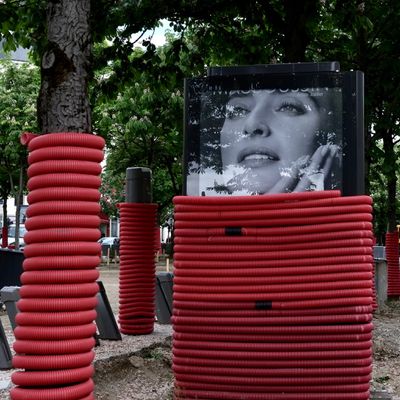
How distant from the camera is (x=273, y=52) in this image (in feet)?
36.2

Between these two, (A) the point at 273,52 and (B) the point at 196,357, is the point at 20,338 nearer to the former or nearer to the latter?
(B) the point at 196,357

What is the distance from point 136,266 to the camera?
9.20 m

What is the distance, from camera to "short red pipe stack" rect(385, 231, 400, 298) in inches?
594

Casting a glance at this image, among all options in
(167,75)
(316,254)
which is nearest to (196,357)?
(316,254)

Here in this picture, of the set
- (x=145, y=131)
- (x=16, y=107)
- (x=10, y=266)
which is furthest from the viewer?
(x=16, y=107)

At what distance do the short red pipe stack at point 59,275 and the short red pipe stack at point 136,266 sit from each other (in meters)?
6.20

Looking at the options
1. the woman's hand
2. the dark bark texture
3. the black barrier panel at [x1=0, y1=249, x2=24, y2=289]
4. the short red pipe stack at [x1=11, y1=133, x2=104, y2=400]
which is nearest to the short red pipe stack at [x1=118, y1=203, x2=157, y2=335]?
the black barrier panel at [x1=0, y1=249, x2=24, y2=289]

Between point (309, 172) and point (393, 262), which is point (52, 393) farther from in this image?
point (393, 262)

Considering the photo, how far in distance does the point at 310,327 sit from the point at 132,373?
9.98 ft

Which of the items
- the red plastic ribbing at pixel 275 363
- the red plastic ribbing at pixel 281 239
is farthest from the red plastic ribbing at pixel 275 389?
the red plastic ribbing at pixel 281 239

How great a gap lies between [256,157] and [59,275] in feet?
7.33

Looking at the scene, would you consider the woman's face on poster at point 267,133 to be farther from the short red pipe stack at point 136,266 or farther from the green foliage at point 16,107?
the green foliage at point 16,107

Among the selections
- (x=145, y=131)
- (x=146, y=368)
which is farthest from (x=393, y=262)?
(x=146, y=368)

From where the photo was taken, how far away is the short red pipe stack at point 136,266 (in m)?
9.14
